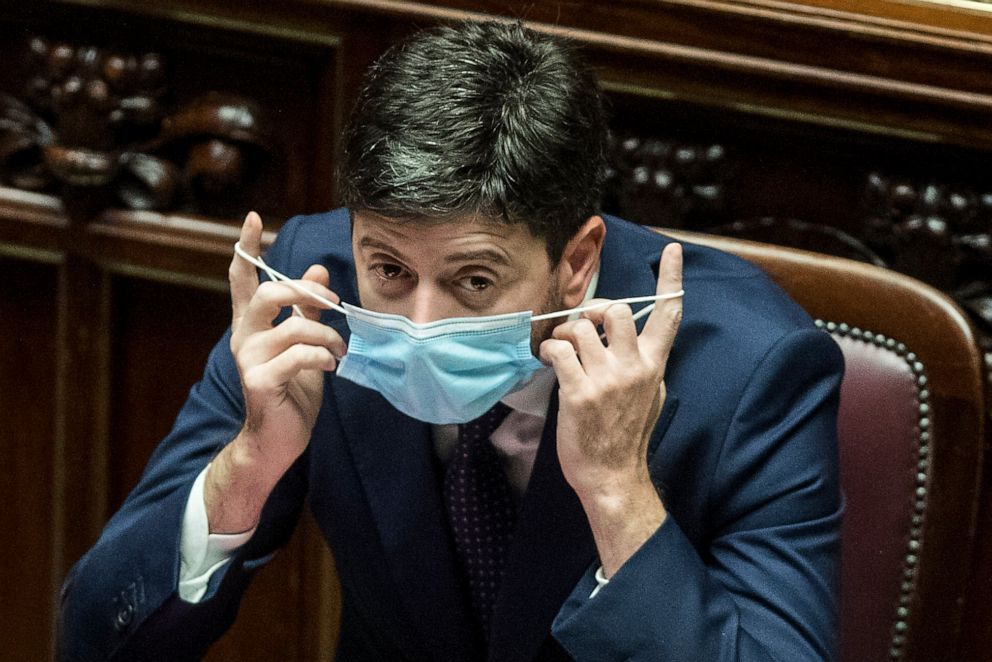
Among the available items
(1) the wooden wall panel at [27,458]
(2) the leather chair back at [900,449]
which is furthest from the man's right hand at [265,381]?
(1) the wooden wall panel at [27,458]

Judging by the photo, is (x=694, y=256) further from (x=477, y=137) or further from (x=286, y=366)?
(x=286, y=366)

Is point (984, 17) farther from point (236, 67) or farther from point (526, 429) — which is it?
point (236, 67)

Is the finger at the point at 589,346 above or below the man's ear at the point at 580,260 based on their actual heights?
below

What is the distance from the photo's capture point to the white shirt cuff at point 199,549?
159cm

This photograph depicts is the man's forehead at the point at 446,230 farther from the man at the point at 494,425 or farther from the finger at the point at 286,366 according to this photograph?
the finger at the point at 286,366

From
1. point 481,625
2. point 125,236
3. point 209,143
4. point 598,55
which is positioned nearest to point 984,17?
point 598,55

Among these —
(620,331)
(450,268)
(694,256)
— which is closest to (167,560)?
(450,268)

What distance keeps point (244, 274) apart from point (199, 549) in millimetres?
317

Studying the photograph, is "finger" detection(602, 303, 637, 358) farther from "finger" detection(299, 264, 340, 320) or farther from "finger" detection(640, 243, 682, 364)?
"finger" detection(299, 264, 340, 320)

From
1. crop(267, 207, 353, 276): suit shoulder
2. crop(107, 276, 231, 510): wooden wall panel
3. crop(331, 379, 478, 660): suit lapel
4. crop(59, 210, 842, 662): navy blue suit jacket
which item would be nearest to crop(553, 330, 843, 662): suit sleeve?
crop(59, 210, 842, 662): navy blue suit jacket

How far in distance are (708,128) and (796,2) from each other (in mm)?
209

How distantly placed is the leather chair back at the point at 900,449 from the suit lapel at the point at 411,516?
1.53 feet

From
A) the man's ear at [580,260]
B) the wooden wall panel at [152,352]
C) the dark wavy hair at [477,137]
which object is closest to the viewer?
the dark wavy hair at [477,137]

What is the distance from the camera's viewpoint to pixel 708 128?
1.96 meters
